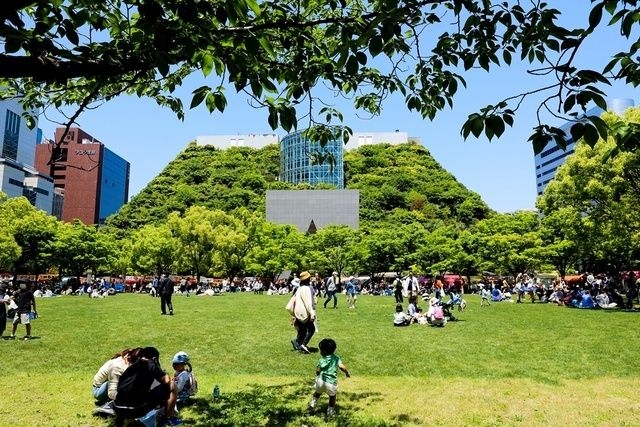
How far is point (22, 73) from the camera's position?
3.51m

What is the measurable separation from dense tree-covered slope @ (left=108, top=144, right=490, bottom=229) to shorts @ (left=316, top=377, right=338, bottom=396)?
65.3 meters

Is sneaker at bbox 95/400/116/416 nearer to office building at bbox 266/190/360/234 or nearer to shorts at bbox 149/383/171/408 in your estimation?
shorts at bbox 149/383/171/408

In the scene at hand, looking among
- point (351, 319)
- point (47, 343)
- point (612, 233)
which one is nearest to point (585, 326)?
point (351, 319)

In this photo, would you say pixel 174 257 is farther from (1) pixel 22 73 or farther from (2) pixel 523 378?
(1) pixel 22 73

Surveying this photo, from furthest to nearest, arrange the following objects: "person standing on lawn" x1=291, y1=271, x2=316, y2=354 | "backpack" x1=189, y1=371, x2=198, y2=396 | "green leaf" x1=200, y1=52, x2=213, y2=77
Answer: "person standing on lawn" x1=291, y1=271, x2=316, y2=354 < "backpack" x1=189, y1=371, x2=198, y2=396 < "green leaf" x1=200, y1=52, x2=213, y2=77

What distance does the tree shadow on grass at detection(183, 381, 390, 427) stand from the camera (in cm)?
639

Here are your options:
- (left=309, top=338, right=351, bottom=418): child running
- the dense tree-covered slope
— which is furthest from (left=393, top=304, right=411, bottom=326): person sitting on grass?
the dense tree-covered slope

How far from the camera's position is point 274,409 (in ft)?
22.6

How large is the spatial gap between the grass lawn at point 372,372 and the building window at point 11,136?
91.1 metres

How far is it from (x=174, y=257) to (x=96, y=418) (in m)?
46.3

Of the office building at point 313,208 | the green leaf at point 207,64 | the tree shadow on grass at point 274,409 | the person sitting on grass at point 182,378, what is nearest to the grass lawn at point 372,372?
the tree shadow on grass at point 274,409

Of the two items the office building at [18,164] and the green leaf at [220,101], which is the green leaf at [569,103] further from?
the office building at [18,164]

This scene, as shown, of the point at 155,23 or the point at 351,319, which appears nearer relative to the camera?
the point at 155,23

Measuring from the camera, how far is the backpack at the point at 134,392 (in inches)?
225
